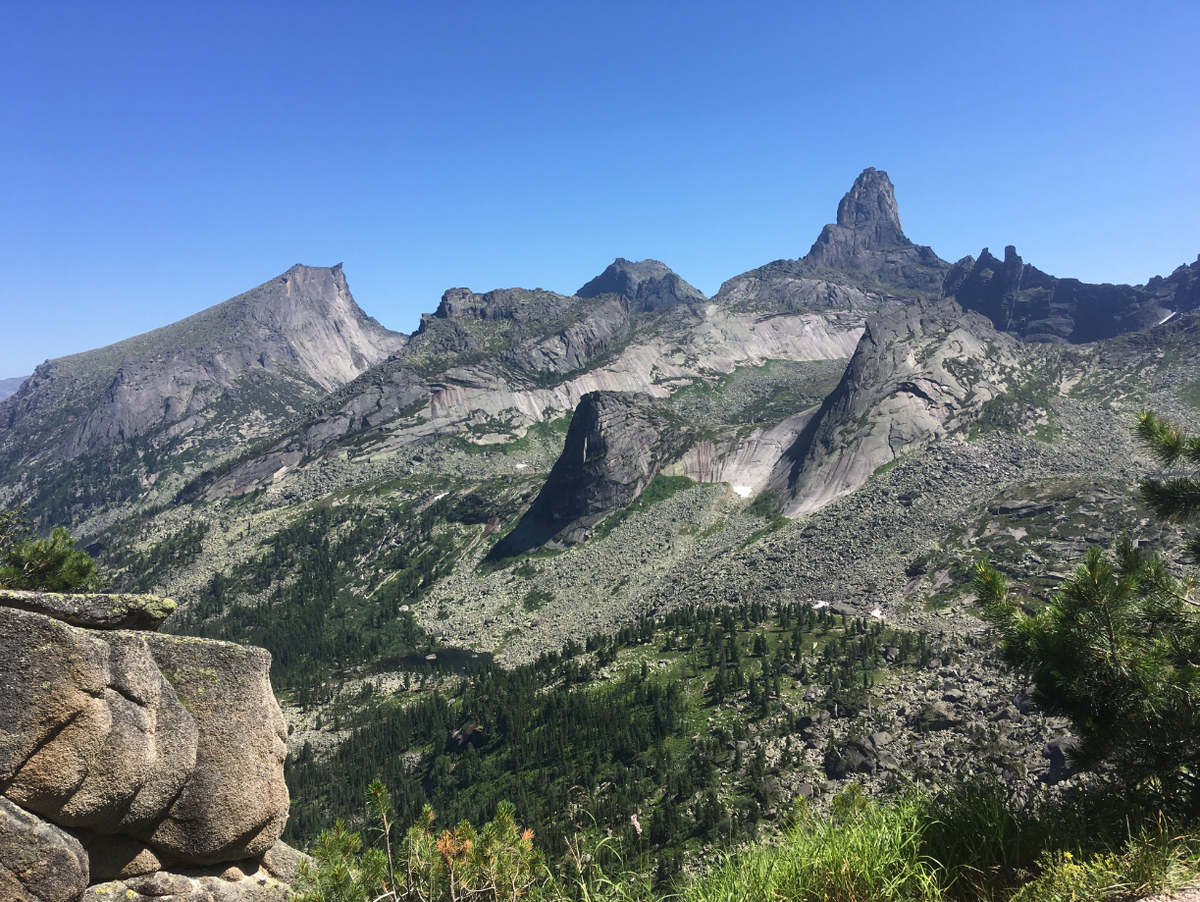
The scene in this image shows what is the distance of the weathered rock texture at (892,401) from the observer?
13650 centimetres

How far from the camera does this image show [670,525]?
145500 mm

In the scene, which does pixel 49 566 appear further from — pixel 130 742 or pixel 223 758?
pixel 130 742

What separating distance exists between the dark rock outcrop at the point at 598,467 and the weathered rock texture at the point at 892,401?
3199 centimetres

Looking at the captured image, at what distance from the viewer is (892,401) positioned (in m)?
144

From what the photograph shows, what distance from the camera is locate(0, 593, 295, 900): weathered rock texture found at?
9.92 m

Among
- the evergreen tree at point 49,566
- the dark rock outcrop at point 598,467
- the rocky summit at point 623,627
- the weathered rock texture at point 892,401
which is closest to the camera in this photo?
the rocky summit at point 623,627

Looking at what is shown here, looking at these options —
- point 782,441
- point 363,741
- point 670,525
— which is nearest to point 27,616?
point 363,741

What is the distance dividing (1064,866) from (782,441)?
15669 cm

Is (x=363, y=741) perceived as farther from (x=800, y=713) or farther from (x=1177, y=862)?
(x=1177, y=862)

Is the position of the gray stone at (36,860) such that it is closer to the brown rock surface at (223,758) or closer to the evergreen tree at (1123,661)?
the brown rock surface at (223,758)

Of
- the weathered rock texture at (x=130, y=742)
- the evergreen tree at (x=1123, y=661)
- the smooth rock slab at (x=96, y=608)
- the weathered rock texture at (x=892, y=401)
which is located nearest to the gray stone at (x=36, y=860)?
the weathered rock texture at (x=130, y=742)

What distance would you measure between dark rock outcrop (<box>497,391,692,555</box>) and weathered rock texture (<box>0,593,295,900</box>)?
139 metres

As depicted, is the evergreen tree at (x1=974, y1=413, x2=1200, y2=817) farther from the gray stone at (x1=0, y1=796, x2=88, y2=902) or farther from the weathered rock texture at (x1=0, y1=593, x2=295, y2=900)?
the gray stone at (x1=0, y1=796, x2=88, y2=902)

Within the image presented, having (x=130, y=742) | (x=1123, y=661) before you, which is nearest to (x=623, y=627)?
(x=1123, y=661)
